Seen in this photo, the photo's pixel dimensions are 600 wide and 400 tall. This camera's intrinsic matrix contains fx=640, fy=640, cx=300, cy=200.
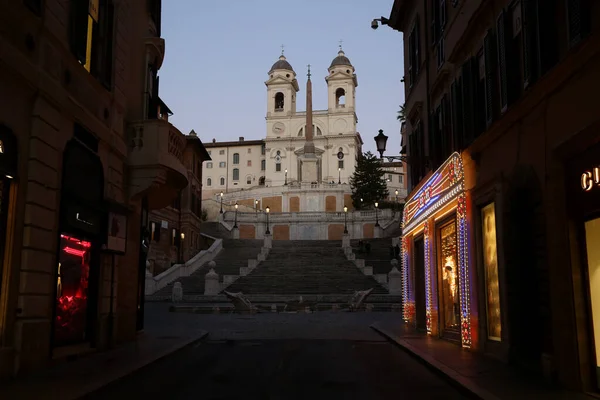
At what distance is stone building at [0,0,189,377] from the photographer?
1027 cm

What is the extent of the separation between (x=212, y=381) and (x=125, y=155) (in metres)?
7.22

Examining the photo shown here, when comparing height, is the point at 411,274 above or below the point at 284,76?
below

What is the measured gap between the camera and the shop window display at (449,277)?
16906 millimetres

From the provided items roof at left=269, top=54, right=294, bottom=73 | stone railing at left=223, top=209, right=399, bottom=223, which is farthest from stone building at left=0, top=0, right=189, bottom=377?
roof at left=269, top=54, right=294, bottom=73

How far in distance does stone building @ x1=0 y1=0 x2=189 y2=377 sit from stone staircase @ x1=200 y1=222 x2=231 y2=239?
52649mm

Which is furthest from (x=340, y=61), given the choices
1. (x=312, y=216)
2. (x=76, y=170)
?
(x=76, y=170)

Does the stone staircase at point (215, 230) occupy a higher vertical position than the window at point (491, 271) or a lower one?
higher

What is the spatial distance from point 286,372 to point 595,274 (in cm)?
568

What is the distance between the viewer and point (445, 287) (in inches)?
714

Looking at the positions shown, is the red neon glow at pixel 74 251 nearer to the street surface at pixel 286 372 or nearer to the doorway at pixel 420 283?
the street surface at pixel 286 372

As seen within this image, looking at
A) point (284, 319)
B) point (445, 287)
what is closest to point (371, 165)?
point (284, 319)

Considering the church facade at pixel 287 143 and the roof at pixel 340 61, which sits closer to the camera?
the church facade at pixel 287 143

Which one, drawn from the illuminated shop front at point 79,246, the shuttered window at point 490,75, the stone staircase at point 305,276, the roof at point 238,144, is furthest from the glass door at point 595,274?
the roof at point 238,144

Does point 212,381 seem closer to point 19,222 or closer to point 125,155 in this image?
point 19,222
